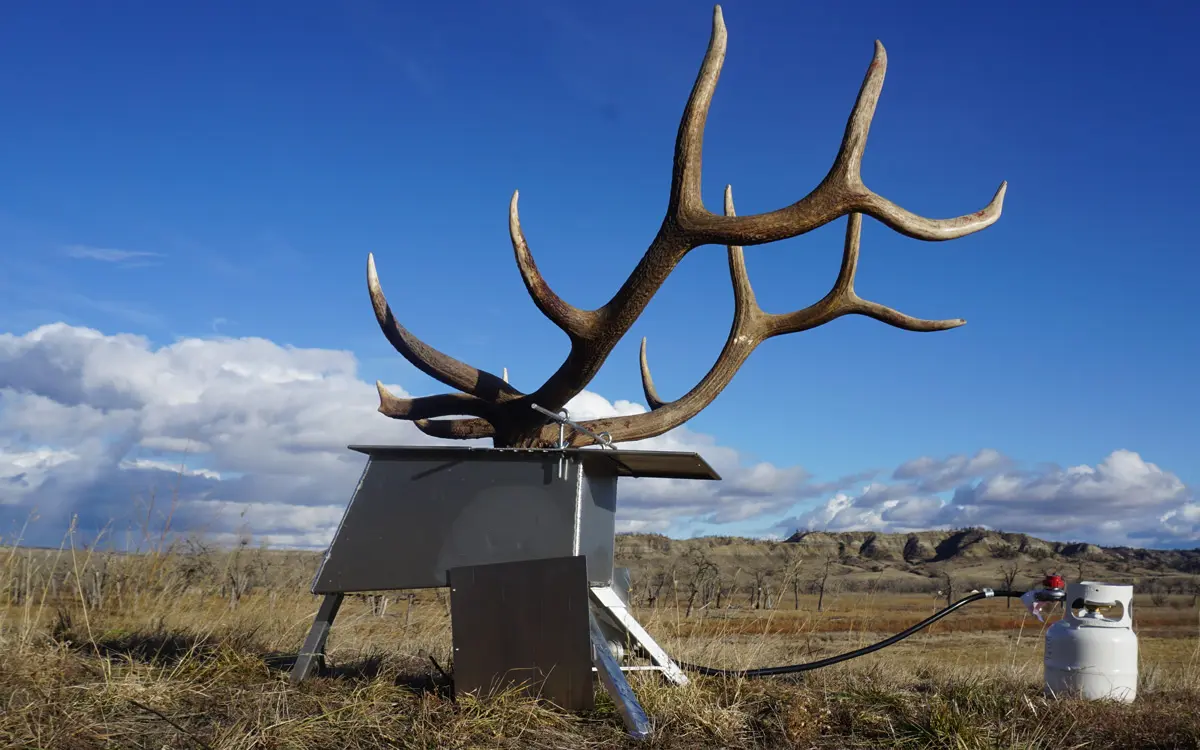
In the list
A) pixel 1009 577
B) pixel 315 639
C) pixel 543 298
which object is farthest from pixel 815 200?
pixel 1009 577

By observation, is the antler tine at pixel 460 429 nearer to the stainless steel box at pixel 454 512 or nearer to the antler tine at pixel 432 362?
the antler tine at pixel 432 362

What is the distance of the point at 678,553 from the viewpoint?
215 feet

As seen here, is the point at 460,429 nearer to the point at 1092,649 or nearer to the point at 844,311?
the point at 844,311

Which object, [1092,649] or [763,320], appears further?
[763,320]

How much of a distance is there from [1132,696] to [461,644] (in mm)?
3595

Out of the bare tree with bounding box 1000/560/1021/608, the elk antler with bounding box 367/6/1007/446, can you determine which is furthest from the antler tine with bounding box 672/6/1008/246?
the bare tree with bounding box 1000/560/1021/608

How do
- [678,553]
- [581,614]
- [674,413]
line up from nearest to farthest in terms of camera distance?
[581,614], [674,413], [678,553]

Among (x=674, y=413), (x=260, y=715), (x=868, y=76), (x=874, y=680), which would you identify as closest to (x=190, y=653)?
(x=260, y=715)

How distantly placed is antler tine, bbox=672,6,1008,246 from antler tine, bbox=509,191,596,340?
0.94 metres

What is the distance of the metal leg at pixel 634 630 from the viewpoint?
16.5 feet

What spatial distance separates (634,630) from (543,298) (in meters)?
2.17

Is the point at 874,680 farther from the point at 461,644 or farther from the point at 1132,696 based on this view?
the point at 461,644

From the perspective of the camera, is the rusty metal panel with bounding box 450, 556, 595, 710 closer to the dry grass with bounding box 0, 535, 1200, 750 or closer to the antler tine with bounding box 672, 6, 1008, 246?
the dry grass with bounding box 0, 535, 1200, 750

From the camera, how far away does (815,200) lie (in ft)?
17.7
